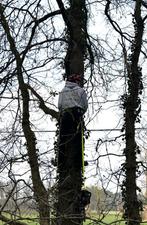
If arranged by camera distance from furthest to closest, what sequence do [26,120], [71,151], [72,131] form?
1. [26,120]
2. [71,151]
3. [72,131]

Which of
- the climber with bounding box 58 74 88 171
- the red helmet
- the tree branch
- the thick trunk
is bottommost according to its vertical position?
the thick trunk

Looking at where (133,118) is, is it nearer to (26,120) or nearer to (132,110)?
(132,110)

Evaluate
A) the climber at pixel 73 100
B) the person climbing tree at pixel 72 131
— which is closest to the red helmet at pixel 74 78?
the person climbing tree at pixel 72 131

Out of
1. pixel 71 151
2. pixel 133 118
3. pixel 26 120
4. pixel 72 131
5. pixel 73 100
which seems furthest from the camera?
pixel 133 118

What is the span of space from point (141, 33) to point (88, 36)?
103cm

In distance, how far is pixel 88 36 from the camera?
710 cm

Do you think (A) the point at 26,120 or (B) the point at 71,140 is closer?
(B) the point at 71,140

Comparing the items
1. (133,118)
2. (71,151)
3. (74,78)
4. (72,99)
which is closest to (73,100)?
(72,99)

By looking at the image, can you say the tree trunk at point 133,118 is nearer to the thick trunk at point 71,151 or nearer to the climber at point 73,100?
the thick trunk at point 71,151

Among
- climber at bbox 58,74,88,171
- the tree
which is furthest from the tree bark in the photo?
the tree

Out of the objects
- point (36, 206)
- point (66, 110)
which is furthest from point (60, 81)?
point (36, 206)

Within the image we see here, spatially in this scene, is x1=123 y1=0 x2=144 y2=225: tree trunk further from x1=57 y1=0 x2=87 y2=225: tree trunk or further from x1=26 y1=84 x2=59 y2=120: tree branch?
x1=26 y1=84 x2=59 y2=120: tree branch

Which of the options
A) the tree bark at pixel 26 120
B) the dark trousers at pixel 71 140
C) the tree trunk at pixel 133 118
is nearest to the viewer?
the tree bark at pixel 26 120

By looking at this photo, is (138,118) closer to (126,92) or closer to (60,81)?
(126,92)
